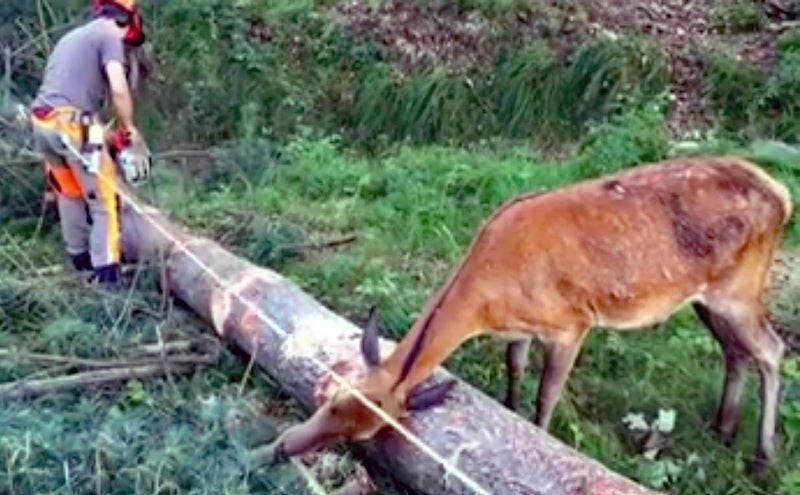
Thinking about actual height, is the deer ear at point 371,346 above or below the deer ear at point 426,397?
above

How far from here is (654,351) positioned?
8.29m

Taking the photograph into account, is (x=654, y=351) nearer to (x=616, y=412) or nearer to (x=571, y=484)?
(x=616, y=412)

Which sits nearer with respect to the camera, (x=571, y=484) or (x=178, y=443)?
(x=571, y=484)

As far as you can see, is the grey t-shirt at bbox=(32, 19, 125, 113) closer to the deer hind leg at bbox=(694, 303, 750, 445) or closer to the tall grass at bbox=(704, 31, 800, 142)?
the deer hind leg at bbox=(694, 303, 750, 445)

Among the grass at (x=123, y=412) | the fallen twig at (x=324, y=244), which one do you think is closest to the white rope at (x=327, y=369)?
the grass at (x=123, y=412)

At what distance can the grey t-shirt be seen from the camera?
8.88 metres

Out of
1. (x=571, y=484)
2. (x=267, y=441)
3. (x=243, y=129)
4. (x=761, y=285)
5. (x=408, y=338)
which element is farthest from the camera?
(x=243, y=129)

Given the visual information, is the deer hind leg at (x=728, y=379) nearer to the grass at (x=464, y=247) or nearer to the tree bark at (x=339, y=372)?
the grass at (x=464, y=247)

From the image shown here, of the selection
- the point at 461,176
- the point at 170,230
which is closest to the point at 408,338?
the point at 170,230

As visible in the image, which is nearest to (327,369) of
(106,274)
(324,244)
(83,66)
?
(106,274)

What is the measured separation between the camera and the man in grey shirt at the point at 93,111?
8.87 meters

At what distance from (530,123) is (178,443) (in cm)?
646

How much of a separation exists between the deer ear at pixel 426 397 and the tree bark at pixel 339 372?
0.06 meters

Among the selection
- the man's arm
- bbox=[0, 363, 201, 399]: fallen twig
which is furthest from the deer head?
the man's arm
